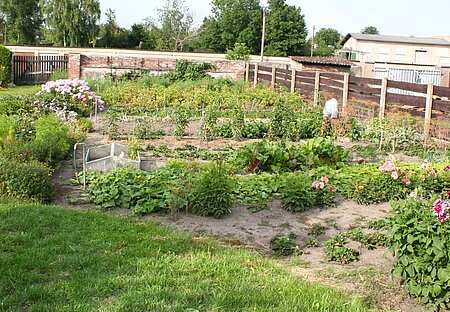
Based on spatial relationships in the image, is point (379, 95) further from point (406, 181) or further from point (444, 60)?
point (444, 60)

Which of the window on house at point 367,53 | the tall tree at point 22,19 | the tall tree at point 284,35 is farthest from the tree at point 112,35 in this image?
the window on house at point 367,53

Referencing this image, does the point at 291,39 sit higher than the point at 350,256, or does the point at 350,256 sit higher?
the point at 291,39

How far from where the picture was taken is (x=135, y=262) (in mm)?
4500

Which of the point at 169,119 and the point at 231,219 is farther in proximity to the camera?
the point at 169,119

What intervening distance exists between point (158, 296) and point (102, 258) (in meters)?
1.02

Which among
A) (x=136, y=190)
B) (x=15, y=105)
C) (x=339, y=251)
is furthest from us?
(x=15, y=105)

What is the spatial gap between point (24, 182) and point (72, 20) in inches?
1953

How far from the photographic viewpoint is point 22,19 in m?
59.1

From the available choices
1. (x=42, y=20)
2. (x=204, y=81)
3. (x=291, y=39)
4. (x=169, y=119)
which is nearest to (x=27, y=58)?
(x=204, y=81)

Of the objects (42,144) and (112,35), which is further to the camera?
(112,35)

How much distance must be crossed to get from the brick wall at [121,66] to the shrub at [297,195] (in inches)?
788

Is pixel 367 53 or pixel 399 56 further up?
pixel 367 53

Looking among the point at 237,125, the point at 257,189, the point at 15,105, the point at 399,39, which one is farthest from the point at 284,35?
the point at 257,189

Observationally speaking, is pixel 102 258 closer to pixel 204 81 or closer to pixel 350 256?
pixel 350 256
